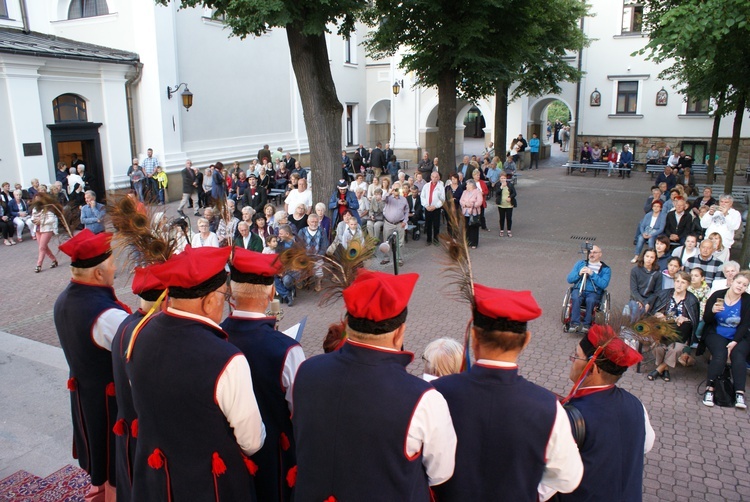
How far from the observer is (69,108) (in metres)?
18.2

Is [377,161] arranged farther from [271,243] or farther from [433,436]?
[433,436]

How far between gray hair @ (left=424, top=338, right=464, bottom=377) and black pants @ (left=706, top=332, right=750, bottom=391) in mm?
4223

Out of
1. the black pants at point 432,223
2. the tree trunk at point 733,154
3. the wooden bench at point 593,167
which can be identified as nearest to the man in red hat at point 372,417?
the black pants at point 432,223

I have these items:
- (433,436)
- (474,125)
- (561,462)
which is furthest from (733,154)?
(474,125)

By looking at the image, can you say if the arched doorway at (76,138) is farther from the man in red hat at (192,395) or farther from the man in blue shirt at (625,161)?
the man in blue shirt at (625,161)

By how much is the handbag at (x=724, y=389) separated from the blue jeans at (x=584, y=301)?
6.93 ft

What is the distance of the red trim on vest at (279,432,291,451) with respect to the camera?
3326 mm

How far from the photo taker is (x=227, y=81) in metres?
23.0

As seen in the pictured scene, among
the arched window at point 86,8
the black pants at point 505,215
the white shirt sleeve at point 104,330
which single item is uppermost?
the arched window at point 86,8

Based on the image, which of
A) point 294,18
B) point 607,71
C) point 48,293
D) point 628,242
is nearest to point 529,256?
point 628,242

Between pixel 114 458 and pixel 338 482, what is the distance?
2047 millimetres

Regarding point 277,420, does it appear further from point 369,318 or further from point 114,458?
point 114,458

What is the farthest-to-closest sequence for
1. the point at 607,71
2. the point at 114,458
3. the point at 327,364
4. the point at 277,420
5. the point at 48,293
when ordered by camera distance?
the point at 607,71 → the point at 48,293 → the point at 114,458 → the point at 277,420 → the point at 327,364

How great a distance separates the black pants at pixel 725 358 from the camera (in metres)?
6.68
